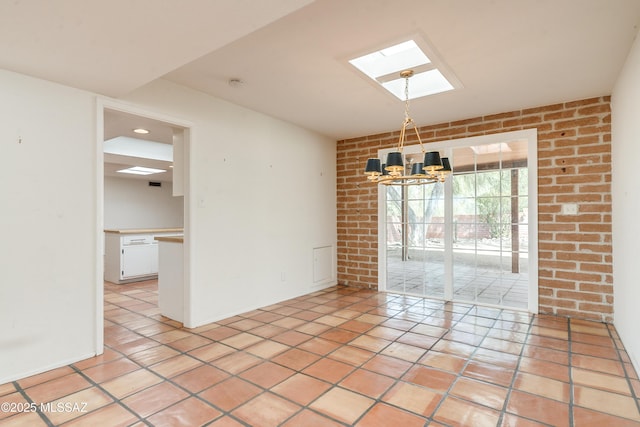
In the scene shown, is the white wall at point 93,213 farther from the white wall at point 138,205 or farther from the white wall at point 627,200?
the white wall at point 138,205

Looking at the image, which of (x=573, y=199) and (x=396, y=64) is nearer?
(x=396, y=64)

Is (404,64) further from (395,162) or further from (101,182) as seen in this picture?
(101,182)

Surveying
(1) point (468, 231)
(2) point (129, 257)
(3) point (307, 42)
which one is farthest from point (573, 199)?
(2) point (129, 257)

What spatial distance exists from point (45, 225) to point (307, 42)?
2347mm

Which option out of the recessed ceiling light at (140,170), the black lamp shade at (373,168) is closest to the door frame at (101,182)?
the black lamp shade at (373,168)

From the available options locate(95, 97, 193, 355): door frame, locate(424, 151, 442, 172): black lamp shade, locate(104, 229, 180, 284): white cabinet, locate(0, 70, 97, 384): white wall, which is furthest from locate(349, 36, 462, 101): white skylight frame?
locate(104, 229, 180, 284): white cabinet

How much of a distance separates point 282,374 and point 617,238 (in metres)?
3.32

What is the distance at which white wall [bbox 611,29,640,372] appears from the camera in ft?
7.87

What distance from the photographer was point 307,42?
7.88 feet

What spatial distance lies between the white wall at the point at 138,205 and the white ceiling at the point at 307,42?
5.31m

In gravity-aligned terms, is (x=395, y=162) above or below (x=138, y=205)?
above

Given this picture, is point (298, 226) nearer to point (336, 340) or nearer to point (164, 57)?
point (336, 340)

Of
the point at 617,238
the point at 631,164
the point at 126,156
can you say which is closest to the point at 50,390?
the point at 126,156

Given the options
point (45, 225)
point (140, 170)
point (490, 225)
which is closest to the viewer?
point (45, 225)
